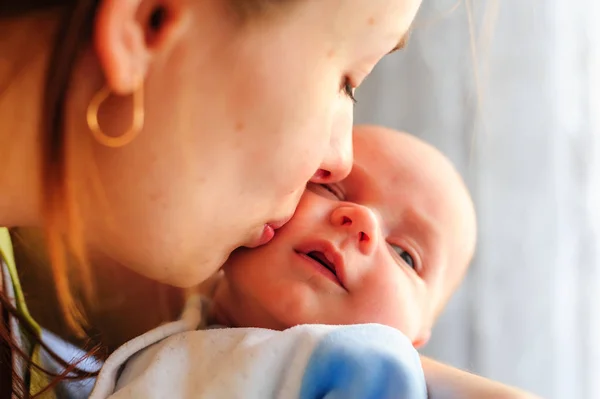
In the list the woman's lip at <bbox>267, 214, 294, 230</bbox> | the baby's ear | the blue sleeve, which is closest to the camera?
the blue sleeve

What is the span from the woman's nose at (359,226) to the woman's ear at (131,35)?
34 centimetres

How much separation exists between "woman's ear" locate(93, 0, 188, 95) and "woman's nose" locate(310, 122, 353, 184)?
0.80 feet

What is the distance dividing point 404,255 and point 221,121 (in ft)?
1.29

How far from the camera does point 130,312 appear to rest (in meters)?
0.94

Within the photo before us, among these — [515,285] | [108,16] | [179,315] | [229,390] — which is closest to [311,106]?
[108,16]

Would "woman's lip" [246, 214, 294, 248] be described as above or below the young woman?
below

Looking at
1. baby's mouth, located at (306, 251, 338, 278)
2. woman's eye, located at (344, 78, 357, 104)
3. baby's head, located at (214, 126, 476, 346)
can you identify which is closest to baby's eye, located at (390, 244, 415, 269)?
baby's head, located at (214, 126, 476, 346)

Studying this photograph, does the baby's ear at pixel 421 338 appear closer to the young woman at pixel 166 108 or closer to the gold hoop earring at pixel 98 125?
the young woman at pixel 166 108

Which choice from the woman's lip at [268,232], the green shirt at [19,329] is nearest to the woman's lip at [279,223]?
the woman's lip at [268,232]

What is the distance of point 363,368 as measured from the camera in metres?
0.63

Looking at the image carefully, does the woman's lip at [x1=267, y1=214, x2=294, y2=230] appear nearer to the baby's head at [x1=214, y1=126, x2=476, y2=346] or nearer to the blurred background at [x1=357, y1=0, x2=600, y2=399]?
the baby's head at [x1=214, y1=126, x2=476, y2=346]

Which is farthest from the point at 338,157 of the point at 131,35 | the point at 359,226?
the point at 131,35

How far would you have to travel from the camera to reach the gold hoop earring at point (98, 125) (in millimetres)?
533

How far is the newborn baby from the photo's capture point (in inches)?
25.8
